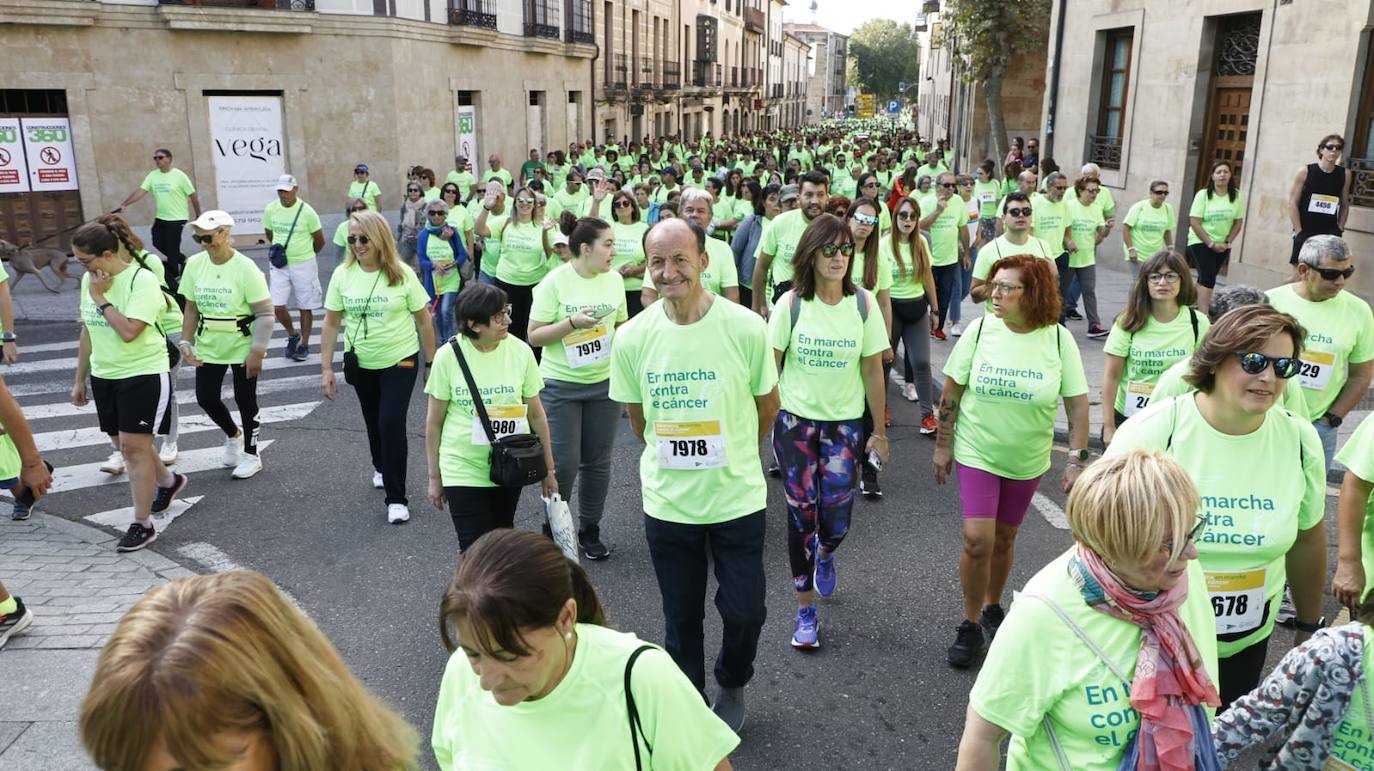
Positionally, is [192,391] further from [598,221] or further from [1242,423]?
[1242,423]

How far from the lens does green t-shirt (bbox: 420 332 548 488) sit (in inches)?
193

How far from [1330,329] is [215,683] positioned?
203 inches

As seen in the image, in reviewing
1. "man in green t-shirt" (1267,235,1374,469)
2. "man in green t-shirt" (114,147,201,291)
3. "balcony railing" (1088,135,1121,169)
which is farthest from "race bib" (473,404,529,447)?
"balcony railing" (1088,135,1121,169)

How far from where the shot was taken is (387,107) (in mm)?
21188

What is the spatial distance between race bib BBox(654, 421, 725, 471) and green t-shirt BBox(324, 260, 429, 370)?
9.91ft

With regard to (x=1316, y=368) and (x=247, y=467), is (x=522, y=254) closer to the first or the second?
(x=247, y=467)

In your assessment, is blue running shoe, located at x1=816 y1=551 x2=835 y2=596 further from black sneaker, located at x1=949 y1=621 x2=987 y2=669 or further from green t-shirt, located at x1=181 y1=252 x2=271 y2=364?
green t-shirt, located at x1=181 y1=252 x2=271 y2=364

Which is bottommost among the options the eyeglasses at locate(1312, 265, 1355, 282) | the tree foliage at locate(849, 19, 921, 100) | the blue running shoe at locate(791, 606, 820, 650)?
the blue running shoe at locate(791, 606, 820, 650)

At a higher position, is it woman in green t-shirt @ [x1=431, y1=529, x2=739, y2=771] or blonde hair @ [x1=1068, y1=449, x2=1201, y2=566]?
blonde hair @ [x1=1068, y1=449, x2=1201, y2=566]

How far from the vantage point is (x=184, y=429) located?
8664 millimetres

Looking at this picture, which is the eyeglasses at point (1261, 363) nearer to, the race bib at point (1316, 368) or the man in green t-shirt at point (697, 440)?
the man in green t-shirt at point (697, 440)

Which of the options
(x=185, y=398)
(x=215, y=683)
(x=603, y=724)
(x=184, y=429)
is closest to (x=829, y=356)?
(x=603, y=724)

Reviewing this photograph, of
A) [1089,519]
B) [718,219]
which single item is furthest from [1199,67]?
[1089,519]

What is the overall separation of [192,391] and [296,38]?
41.6 ft
